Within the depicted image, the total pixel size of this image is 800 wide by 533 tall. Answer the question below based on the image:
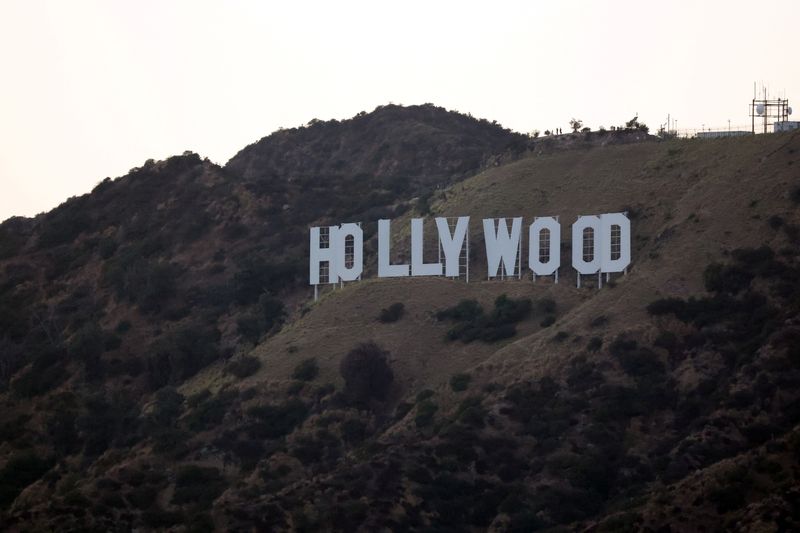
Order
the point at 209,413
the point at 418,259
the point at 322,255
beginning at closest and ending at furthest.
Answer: the point at 209,413
the point at 418,259
the point at 322,255

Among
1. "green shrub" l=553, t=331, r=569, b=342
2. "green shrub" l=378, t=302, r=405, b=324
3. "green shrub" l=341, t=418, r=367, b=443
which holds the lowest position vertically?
"green shrub" l=341, t=418, r=367, b=443

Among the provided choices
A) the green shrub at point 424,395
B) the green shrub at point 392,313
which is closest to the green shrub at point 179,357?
the green shrub at point 392,313

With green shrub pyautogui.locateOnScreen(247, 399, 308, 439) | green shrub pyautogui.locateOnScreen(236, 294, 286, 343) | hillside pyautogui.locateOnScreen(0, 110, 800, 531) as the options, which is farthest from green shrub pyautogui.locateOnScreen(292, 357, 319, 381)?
green shrub pyautogui.locateOnScreen(236, 294, 286, 343)

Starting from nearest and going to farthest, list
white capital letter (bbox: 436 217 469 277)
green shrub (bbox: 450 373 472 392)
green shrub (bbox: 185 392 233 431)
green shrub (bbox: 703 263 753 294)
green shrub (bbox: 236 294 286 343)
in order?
green shrub (bbox: 703 263 753 294) → green shrub (bbox: 450 373 472 392) → green shrub (bbox: 185 392 233 431) → white capital letter (bbox: 436 217 469 277) → green shrub (bbox: 236 294 286 343)

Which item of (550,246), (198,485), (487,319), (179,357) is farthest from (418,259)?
(198,485)

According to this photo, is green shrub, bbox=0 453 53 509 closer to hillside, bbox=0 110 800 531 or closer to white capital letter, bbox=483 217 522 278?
hillside, bbox=0 110 800 531

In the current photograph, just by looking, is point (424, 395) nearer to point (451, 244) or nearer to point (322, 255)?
point (451, 244)
